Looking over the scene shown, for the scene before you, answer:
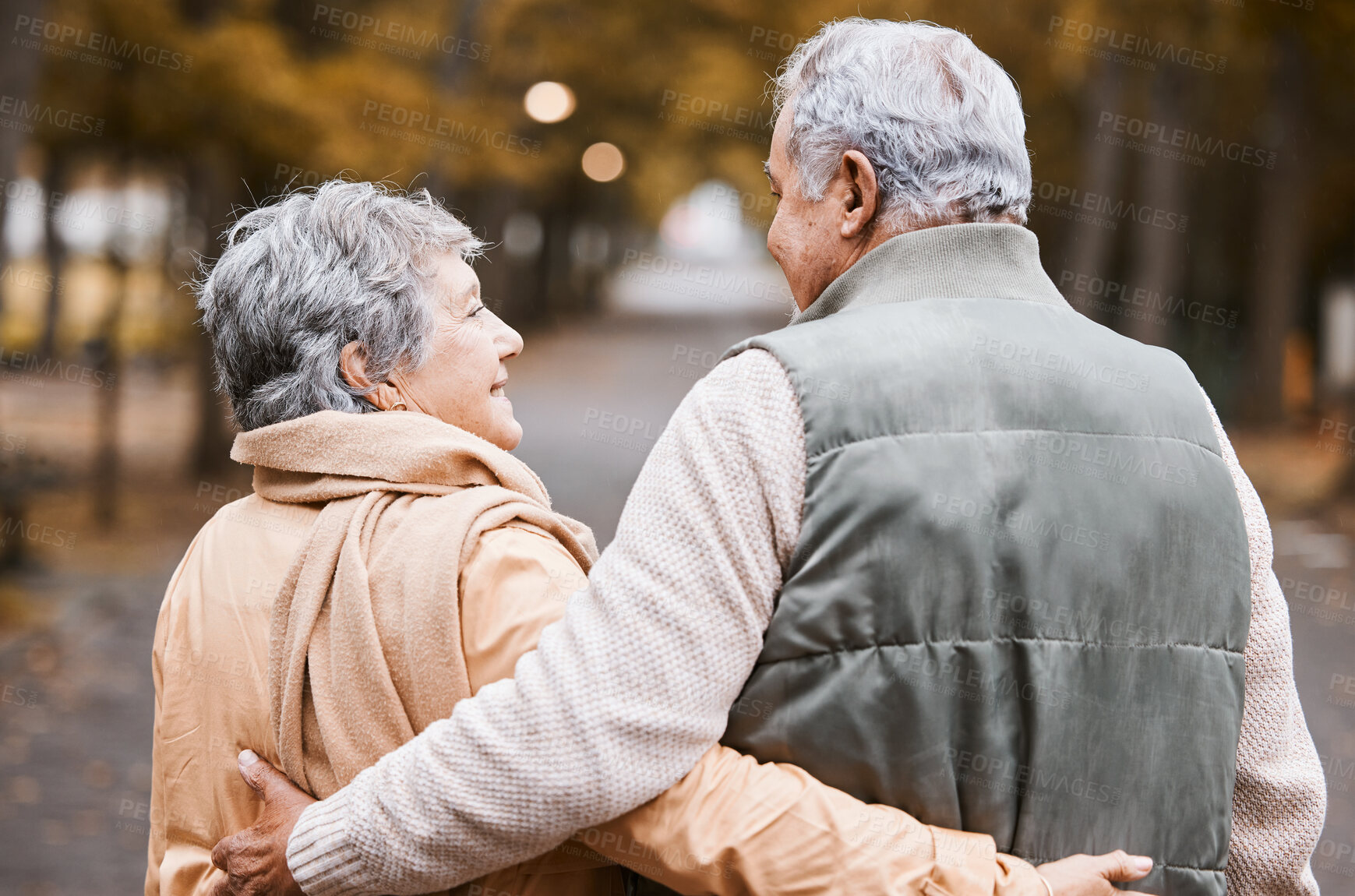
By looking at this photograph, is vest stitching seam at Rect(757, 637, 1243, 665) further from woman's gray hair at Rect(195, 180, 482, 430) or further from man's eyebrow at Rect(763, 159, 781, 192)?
woman's gray hair at Rect(195, 180, 482, 430)

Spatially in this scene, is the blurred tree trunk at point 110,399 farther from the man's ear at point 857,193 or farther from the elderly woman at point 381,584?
the man's ear at point 857,193

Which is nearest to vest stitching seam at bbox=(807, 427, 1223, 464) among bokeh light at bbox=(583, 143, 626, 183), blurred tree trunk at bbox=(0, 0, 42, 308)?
blurred tree trunk at bbox=(0, 0, 42, 308)

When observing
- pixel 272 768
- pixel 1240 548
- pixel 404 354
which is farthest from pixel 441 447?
pixel 1240 548

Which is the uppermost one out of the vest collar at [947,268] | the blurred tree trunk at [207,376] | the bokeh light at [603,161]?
the bokeh light at [603,161]

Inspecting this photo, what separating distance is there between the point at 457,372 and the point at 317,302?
0.91 feet

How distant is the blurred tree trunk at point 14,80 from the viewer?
280 inches

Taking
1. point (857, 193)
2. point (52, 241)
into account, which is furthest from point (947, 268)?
point (52, 241)

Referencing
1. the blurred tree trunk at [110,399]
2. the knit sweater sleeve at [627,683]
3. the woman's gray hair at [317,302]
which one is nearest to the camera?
the knit sweater sleeve at [627,683]

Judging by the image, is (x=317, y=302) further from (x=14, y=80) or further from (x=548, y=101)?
(x=548, y=101)

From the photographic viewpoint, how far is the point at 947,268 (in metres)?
1.81

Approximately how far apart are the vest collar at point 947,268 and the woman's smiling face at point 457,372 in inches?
28.9

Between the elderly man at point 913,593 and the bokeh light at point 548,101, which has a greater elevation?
the bokeh light at point 548,101

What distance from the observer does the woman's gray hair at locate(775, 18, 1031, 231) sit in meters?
1.83

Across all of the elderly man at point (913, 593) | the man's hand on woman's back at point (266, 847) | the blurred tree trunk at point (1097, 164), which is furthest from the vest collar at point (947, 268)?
the blurred tree trunk at point (1097, 164)
